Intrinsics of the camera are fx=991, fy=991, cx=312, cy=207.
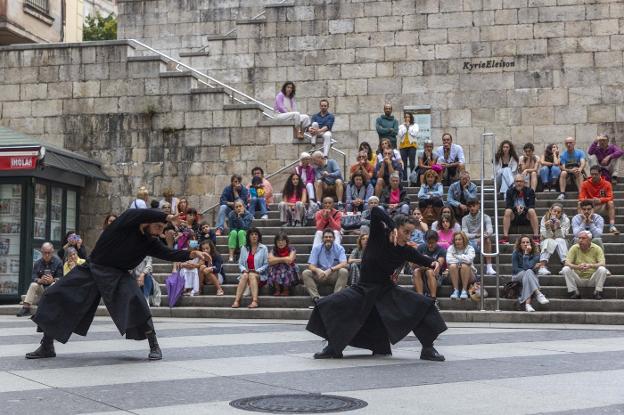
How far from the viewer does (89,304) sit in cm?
979

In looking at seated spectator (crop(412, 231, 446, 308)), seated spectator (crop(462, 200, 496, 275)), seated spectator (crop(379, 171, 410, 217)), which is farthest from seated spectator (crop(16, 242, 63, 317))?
seated spectator (crop(462, 200, 496, 275))

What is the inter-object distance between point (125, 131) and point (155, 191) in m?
1.62

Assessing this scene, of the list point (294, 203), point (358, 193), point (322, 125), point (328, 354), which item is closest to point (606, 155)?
point (358, 193)

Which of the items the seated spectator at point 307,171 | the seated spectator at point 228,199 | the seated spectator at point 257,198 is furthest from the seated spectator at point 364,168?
the seated spectator at point 228,199

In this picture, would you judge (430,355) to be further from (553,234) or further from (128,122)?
(128,122)

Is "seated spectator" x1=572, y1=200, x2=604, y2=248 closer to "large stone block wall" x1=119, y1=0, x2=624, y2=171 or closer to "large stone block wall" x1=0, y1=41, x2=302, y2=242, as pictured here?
"large stone block wall" x1=119, y1=0, x2=624, y2=171

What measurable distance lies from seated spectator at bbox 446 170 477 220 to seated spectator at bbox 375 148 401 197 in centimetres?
119

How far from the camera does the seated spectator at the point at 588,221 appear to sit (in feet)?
55.1

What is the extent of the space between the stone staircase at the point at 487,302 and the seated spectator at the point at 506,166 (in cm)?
86

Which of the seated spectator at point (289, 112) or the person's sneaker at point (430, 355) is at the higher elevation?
the seated spectator at point (289, 112)

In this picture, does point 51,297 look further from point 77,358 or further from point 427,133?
point 427,133

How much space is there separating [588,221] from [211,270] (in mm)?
6505

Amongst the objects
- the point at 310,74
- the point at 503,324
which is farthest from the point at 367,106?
the point at 503,324

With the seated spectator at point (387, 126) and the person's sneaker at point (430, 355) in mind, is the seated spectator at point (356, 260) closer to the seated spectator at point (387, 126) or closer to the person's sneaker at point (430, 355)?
the seated spectator at point (387, 126)
